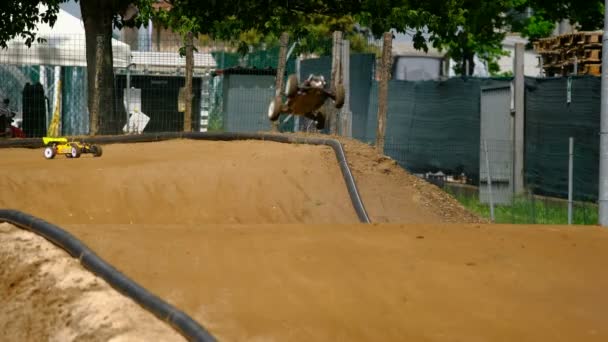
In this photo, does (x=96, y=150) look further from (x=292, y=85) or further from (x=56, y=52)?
(x=56, y=52)

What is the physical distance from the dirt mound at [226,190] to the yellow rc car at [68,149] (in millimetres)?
514

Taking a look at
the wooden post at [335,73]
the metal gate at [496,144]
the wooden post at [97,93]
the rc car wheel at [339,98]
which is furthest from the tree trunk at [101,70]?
the metal gate at [496,144]

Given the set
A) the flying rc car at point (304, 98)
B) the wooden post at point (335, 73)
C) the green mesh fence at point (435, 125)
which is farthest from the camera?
the green mesh fence at point (435, 125)

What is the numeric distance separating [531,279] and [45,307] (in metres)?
3.83

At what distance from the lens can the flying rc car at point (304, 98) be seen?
16.3 metres

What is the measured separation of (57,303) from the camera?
8055 mm

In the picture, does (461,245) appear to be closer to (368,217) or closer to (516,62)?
(368,217)

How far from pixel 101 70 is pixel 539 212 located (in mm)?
9213

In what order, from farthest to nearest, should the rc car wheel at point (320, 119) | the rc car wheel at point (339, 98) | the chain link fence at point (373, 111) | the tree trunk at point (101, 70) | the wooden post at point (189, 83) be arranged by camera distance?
the tree trunk at point (101, 70) < the wooden post at point (189, 83) < the chain link fence at point (373, 111) < the rc car wheel at point (320, 119) < the rc car wheel at point (339, 98)

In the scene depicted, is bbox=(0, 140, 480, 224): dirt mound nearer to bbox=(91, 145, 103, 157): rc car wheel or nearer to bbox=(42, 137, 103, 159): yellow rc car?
bbox=(42, 137, 103, 159): yellow rc car

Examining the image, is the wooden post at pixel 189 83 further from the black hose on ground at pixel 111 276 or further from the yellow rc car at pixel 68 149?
the black hose on ground at pixel 111 276

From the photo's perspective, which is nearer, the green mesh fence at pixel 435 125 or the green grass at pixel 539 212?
the green grass at pixel 539 212

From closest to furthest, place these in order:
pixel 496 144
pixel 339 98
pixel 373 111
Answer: pixel 339 98 → pixel 496 144 → pixel 373 111

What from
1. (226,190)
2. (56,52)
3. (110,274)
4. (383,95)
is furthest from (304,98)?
(56,52)
